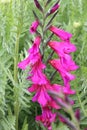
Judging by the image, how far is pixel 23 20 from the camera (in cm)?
145

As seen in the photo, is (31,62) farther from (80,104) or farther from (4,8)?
(4,8)

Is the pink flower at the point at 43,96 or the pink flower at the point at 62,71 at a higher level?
the pink flower at the point at 62,71

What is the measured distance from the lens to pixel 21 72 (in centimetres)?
161

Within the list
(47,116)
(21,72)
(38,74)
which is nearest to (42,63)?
(38,74)

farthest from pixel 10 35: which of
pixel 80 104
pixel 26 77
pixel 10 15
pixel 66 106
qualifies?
pixel 66 106

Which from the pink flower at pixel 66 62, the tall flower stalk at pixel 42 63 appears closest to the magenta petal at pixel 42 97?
the tall flower stalk at pixel 42 63

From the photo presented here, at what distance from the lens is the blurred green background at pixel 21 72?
1.45 metres

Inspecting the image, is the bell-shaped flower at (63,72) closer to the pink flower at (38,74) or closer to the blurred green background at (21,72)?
the pink flower at (38,74)

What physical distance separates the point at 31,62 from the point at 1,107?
1.12 ft

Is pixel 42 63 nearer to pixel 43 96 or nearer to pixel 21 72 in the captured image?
pixel 43 96

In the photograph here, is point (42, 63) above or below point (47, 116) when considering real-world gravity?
above

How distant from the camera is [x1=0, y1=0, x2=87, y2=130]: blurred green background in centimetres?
145

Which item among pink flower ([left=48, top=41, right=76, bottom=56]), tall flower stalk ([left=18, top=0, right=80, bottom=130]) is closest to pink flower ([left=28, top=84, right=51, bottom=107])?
tall flower stalk ([left=18, top=0, right=80, bottom=130])

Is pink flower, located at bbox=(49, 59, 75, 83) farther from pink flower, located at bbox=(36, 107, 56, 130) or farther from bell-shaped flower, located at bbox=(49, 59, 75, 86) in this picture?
pink flower, located at bbox=(36, 107, 56, 130)
